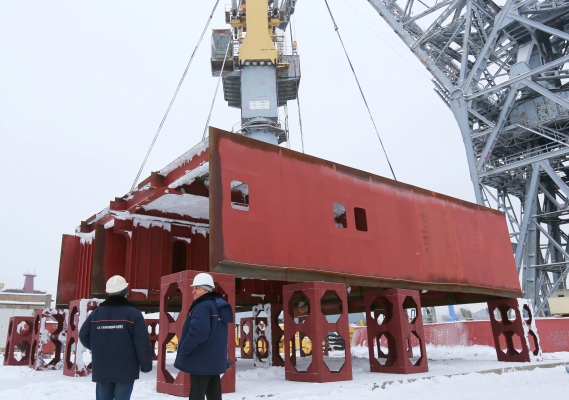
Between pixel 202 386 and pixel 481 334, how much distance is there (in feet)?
63.3

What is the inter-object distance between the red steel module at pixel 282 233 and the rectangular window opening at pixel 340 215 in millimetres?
31

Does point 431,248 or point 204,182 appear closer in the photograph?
point 204,182

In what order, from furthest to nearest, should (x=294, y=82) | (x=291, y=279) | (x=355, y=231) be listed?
(x=294, y=82) → (x=355, y=231) → (x=291, y=279)

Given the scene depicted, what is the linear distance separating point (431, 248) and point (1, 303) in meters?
35.4

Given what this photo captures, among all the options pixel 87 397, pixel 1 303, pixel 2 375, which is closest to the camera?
pixel 87 397

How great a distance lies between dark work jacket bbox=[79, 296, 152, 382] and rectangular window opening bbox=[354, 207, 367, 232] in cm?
856

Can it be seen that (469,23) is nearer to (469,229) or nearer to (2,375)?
(469,229)

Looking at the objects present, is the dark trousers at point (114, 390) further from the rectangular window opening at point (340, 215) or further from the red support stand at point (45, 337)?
the red support stand at point (45, 337)

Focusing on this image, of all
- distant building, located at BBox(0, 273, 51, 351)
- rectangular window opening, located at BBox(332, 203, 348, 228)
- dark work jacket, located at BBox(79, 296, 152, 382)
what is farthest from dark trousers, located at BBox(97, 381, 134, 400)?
distant building, located at BBox(0, 273, 51, 351)

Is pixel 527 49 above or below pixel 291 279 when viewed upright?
above

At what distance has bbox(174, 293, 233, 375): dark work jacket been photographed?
17.0 feet

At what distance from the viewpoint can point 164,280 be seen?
32.7ft

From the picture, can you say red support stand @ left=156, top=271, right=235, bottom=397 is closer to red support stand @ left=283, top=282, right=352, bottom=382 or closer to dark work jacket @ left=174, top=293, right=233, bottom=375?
red support stand @ left=283, top=282, right=352, bottom=382

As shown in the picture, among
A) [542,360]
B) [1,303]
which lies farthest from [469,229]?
[1,303]
